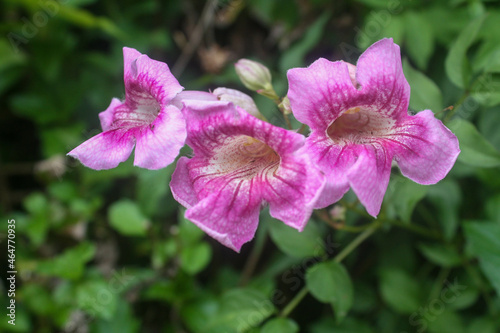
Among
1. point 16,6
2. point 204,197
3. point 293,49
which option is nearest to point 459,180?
point 293,49

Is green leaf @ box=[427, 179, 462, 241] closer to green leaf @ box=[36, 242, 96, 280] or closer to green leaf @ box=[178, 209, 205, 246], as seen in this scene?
green leaf @ box=[178, 209, 205, 246]

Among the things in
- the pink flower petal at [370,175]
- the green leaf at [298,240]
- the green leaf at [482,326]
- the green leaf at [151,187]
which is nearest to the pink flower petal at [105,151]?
the pink flower petal at [370,175]

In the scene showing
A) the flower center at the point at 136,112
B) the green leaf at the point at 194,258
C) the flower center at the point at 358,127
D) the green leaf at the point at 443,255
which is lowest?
the green leaf at the point at 443,255

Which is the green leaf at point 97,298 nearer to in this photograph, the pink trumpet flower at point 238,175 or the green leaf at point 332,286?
the green leaf at point 332,286

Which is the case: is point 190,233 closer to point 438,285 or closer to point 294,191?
point 438,285

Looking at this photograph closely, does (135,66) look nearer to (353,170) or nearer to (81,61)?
(353,170)

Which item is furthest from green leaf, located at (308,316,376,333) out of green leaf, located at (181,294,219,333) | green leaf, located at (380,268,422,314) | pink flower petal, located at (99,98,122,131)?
pink flower petal, located at (99,98,122,131)

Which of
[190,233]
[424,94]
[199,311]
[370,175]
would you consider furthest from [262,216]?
[370,175]
